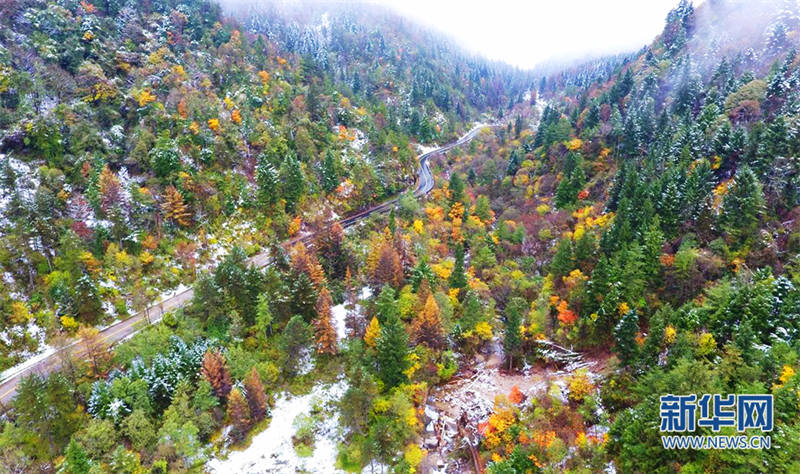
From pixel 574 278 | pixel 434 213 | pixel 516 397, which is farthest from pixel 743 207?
pixel 434 213

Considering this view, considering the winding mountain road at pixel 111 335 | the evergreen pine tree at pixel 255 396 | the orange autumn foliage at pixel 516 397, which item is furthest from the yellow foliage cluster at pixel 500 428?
the winding mountain road at pixel 111 335

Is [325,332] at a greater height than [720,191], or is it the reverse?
[720,191]

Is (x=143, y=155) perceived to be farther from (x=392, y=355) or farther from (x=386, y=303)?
(x=392, y=355)

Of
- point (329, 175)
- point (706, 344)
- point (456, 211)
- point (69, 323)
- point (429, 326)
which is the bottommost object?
point (69, 323)

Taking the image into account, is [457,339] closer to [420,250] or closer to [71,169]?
[420,250]

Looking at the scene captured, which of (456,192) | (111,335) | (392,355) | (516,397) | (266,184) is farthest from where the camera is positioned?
(456,192)

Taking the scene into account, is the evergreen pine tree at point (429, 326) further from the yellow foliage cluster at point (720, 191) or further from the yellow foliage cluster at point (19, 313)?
the yellow foliage cluster at point (19, 313)
